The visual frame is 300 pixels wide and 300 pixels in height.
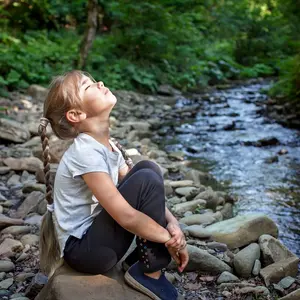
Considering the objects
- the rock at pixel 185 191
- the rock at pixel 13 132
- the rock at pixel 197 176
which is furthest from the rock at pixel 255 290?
the rock at pixel 13 132

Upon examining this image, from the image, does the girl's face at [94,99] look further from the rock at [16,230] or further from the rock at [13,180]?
the rock at [13,180]

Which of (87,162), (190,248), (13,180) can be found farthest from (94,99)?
(13,180)

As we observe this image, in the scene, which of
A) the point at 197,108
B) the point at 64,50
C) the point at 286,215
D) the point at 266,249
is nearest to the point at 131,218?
the point at 266,249

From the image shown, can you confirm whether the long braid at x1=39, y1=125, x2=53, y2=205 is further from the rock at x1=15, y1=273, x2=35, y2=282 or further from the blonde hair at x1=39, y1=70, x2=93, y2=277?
the rock at x1=15, y1=273, x2=35, y2=282

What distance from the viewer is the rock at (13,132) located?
209 inches

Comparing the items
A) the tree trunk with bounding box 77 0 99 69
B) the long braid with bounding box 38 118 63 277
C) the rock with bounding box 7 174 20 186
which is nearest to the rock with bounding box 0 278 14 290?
the long braid with bounding box 38 118 63 277

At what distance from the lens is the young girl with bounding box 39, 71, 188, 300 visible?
194cm

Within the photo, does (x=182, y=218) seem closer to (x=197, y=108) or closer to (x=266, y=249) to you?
(x=266, y=249)

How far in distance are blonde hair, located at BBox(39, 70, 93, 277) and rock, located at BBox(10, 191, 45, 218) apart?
1207 mm

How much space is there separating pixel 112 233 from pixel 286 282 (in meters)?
1.09

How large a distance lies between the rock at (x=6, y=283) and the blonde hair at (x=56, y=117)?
342 mm

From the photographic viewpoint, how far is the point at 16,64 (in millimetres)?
8688

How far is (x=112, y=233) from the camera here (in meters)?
1.98

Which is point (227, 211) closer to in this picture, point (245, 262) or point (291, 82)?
point (245, 262)
